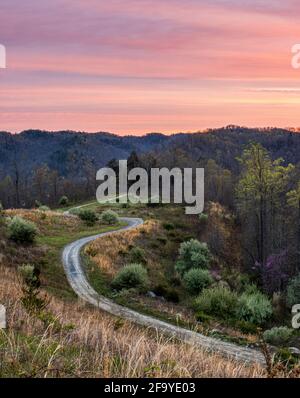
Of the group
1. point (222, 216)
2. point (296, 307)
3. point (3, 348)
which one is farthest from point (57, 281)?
point (222, 216)

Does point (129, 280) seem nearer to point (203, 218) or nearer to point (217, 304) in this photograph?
point (217, 304)

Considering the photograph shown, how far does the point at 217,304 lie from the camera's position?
2088 centimetres

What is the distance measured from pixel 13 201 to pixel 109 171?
23150mm

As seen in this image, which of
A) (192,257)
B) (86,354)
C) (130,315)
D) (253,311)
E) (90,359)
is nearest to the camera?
(90,359)

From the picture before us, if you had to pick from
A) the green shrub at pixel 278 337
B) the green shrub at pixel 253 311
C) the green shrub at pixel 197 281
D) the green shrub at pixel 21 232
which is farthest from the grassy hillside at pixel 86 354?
the green shrub at pixel 197 281

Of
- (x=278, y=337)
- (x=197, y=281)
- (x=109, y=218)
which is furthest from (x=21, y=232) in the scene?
(x=109, y=218)

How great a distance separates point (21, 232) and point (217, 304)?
1222cm

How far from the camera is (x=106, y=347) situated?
524cm

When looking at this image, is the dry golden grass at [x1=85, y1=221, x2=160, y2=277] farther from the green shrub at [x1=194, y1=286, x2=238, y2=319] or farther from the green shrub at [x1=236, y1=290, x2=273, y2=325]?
the green shrub at [x1=236, y1=290, x2=273, y2=325]

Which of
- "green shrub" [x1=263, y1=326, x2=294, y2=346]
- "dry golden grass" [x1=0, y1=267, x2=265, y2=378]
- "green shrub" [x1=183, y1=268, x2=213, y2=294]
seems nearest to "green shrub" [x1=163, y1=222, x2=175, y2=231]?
"green shrub" [x1=183, y1=268, x2=213, y2=294]

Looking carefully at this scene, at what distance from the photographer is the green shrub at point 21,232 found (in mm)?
25719

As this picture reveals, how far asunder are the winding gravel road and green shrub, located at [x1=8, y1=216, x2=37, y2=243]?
231 centimetres

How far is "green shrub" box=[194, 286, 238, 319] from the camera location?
20.6m

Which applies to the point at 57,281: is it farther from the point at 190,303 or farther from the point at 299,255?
the point at 299,255
